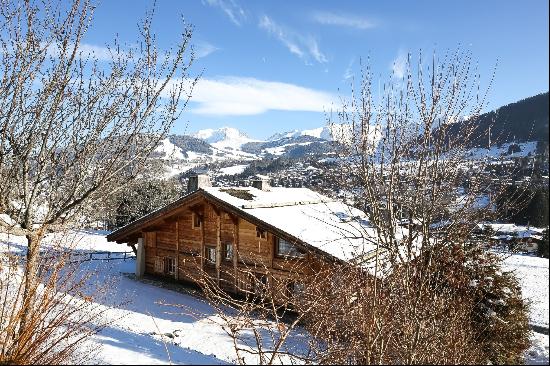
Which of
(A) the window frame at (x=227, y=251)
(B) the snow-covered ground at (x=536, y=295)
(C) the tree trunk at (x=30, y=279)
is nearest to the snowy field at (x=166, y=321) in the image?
(B) the snow-covered ground at (x=536, y=295)

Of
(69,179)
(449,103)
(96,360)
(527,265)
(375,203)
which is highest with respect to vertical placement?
(449,103)

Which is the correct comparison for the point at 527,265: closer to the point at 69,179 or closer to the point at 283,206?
the point at 283,206

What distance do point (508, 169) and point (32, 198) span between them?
361 inches

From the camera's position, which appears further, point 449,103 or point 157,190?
point 157,190

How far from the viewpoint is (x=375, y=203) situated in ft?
26.2

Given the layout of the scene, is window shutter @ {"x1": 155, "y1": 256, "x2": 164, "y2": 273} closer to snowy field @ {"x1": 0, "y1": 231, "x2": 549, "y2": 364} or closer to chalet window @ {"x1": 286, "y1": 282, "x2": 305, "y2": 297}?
snowy field @ {"x1": 0, "y1": 231, "x2": 549, "y2": 364}

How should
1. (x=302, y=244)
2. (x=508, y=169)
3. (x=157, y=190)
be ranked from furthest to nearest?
(x=157, y=190) < (x=302, y=244) < (x=508, y=169)

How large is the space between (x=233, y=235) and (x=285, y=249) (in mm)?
2369

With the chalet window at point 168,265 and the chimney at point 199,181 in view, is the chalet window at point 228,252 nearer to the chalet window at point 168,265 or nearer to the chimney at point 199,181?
the chalet window at point 168,265

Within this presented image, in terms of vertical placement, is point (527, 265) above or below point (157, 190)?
below

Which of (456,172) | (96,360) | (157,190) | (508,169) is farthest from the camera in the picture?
(157,190)

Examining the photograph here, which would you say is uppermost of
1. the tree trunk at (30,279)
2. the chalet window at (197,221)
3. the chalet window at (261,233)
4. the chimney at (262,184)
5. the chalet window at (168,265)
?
the chimney at (262,184)

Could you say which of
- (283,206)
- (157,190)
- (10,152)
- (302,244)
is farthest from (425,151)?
(157,190)

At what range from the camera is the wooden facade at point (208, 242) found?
17703mm
